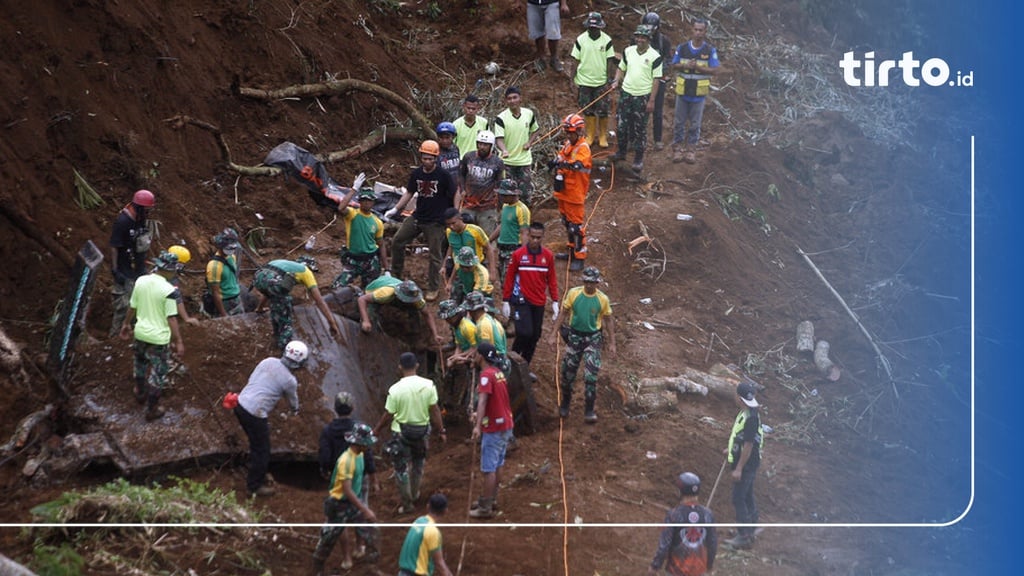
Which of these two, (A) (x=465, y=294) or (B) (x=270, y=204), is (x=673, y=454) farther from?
(B) (x=270, y=204)

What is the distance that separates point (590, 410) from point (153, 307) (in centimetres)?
470

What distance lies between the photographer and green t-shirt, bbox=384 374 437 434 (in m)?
10.3

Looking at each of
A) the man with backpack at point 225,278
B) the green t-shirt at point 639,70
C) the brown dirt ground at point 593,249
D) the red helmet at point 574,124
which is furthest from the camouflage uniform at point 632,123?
the man with backpack at point 225,278

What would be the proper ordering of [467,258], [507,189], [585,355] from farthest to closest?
[507,189], [467,258], [585,355]

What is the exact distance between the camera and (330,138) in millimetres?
16906

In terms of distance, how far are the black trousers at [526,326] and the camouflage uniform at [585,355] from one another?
16.3 inches

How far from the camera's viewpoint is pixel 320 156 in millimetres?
16391

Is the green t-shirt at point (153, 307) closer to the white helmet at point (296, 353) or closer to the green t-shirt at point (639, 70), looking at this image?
the white helmet at point (296, 353)

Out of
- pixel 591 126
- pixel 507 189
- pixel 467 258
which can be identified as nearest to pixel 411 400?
pixel 467 258

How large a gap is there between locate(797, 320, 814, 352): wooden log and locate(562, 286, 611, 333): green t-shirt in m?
5.20

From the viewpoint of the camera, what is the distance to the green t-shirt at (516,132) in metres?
14.7

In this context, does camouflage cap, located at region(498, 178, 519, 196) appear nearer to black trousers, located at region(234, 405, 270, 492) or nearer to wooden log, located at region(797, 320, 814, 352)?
black trousers, located at region(234, 405, 270, 492)

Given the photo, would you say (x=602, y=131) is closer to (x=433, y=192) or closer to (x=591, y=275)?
(x=433, y=192)

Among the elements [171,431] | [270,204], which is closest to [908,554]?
[171,431]
